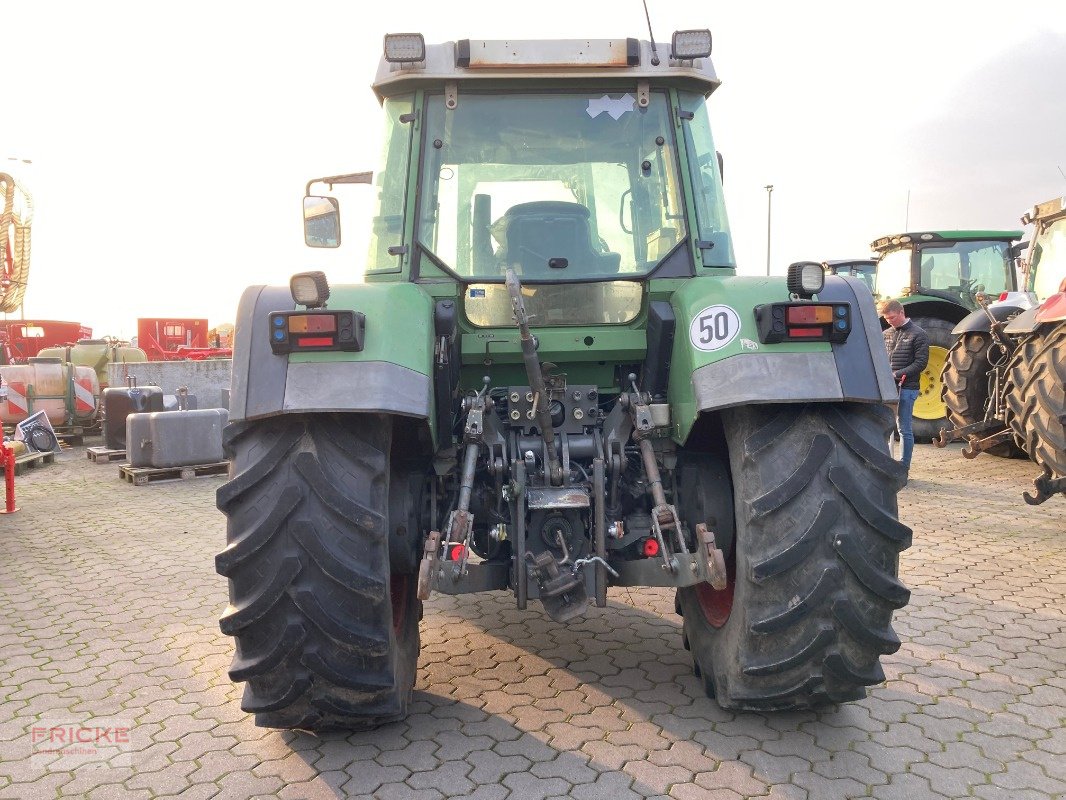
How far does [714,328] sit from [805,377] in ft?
1.27

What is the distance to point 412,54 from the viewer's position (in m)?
3.68

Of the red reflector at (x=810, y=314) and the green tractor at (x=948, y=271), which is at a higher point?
the green tractor at (x=948, y=271)

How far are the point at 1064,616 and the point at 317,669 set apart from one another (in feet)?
13.0

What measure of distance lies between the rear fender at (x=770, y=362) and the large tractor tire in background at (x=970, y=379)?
7.17 metres

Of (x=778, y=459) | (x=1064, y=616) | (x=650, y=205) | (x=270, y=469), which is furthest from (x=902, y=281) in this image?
(x=270, y=469)

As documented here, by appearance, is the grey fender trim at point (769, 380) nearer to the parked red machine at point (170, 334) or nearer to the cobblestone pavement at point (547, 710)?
the cobblestone pavement at point (547, 710)

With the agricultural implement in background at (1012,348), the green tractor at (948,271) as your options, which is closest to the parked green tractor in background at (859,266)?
the green tractor at (948,271)

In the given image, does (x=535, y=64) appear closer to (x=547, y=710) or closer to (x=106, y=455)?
(x=547, y=710)

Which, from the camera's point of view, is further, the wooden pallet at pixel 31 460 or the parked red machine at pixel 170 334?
the parked red machine at pixel 170 334

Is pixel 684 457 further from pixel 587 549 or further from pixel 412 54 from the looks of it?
pixel 412 54

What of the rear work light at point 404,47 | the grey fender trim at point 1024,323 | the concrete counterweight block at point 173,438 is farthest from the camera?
the concrete counterweight block at point 173,438

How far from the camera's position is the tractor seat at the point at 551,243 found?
3.76 metres

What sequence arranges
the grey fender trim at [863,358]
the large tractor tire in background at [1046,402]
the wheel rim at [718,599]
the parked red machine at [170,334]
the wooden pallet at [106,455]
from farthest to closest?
the parked red machine at [170,334]
the wooden pallet at [106,455]
the large tractor tire in background at [1046,402]
the wheel rim at [718,599]
the grey fender trim at [863,358]

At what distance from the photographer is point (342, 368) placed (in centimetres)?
299
